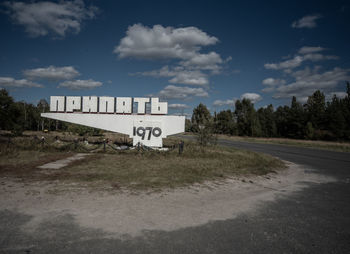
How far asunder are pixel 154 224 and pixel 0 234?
3105 millimetres

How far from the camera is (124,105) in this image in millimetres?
18281

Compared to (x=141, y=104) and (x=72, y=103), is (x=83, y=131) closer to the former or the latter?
(x=72, y=103)

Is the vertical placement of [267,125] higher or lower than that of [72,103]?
lower

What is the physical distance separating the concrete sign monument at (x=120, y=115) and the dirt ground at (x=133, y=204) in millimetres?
10290

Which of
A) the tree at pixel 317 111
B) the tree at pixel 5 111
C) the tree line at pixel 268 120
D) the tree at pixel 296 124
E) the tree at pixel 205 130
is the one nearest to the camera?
the tree at pixel 205 130

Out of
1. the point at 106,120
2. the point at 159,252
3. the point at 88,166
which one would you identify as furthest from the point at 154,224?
the point at 106,120

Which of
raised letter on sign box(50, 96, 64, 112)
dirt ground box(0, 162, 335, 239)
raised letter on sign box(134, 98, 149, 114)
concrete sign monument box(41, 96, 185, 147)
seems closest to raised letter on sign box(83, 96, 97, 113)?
concrete sign monument box(41, 96, 185, 147)

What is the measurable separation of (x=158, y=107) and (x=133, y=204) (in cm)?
1310

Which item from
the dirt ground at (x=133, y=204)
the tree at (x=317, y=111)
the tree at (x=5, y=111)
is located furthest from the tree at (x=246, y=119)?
the tree at (x=5, y=111)

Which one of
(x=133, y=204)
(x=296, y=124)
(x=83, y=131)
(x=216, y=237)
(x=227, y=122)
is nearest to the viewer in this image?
(x=216, y=237)

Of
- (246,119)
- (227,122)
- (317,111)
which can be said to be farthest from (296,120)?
(227,122)

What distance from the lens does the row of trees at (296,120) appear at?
46.3 meters

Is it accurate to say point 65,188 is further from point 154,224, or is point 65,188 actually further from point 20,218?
point 154,224

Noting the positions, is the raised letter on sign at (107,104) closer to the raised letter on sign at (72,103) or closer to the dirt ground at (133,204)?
the raised letter on sign at (72,103)
